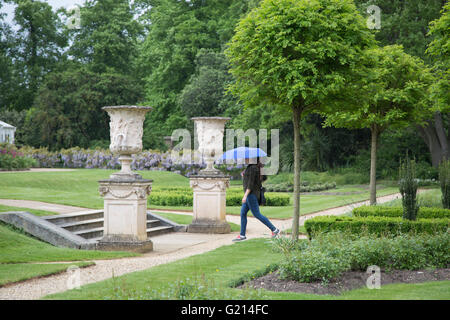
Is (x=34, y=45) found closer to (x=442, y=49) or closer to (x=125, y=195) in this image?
(x=125, y=195)

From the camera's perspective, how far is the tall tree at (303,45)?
9.28 metres

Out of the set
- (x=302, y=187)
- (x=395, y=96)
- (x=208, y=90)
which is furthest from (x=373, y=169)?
(x=208, y=90)

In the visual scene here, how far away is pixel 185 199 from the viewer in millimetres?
19172

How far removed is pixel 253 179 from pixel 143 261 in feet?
10.6

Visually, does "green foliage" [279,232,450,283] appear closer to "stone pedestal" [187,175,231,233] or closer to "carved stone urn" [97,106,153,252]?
"carved stone urn" [97,106,153,252]

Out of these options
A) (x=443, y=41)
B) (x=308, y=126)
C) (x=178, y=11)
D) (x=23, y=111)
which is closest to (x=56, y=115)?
(x=23, y=111)

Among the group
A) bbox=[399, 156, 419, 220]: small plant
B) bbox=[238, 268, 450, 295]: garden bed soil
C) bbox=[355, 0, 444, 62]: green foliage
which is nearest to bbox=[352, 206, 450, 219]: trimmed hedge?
bbox=[399, 156, 419, 220]: small plant

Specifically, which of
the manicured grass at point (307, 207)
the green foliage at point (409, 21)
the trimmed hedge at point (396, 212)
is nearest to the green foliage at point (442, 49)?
the trimmed hedge at point (396, 212)

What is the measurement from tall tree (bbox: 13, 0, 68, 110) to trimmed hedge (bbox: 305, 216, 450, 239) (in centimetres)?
4405

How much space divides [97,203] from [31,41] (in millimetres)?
38306

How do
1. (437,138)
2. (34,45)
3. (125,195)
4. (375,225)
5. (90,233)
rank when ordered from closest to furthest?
1. (125,195)
2. (375,225)
3. (90,233)
4. (437,138)
5. (34,45)

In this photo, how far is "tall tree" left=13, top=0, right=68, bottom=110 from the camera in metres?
48.7

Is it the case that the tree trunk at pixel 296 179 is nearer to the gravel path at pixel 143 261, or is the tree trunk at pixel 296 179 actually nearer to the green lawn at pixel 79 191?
the gravel path at pixel 143 261

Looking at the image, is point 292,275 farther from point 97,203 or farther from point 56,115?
point 56,115
